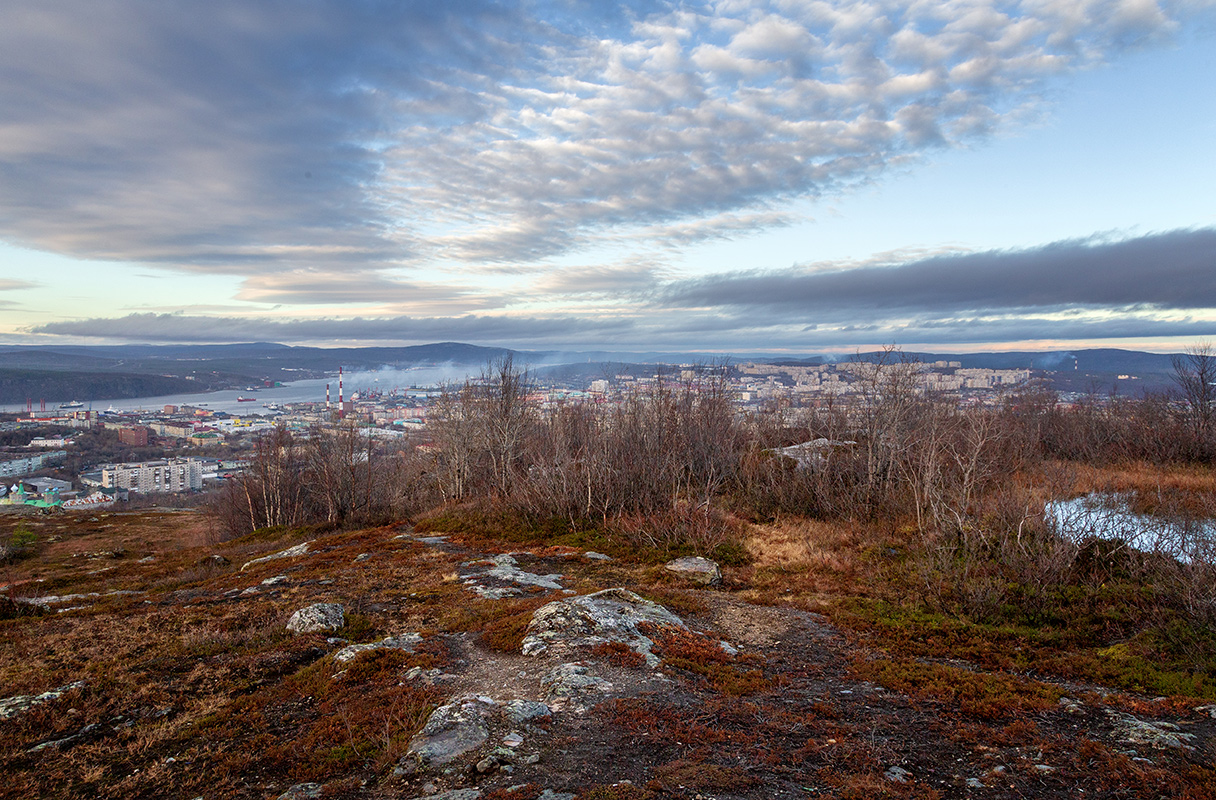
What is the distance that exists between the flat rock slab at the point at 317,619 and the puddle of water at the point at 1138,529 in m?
15.0

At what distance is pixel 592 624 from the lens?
9.14m

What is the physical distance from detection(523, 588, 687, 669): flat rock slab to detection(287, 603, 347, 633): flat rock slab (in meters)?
3.87

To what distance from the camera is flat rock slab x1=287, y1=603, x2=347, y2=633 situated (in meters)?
10.0

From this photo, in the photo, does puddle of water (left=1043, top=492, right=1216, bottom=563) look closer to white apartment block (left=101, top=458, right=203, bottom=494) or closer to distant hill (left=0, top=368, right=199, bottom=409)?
white apartment block (left=101, top=458, right=203, bottom=494)

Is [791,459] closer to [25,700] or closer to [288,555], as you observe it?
[288,555]

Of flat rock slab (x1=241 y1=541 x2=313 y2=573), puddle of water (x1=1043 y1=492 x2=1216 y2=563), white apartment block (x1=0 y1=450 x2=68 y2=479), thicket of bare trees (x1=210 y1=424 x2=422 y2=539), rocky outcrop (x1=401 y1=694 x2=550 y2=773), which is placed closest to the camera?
rocky outcrop (x1=401 y1=694 x2=550 y2=773)

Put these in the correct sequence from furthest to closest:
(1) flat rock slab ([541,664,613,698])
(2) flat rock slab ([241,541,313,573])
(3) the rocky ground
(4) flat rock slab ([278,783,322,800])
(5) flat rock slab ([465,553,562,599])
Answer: (2) flat rock slab ([241,541,313,573]), (5) flat rock slab ([465,553,562,599]), (1) flat rock slab ([541,664,613,698]), (3) the rocky ground, (4) flat rock slab ([278,783,322,800])

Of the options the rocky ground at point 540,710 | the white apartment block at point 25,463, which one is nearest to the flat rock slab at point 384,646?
the rocky ground at point 540,710

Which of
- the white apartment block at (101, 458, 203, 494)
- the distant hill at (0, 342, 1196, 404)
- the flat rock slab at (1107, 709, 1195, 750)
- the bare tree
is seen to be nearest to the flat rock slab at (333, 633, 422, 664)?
the flat rock slab at (1107, 709, 1195, 750)

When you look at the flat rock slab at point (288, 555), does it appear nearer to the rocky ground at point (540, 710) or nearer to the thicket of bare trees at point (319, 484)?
the rocky ground at point (540, 710)

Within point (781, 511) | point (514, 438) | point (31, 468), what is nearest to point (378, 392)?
point (31, 468)

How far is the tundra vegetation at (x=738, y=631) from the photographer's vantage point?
5477 millimetres

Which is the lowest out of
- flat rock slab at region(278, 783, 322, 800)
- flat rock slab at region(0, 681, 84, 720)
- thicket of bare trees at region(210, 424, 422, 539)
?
thicket of bare trees at region(210, 424, 422, 539)

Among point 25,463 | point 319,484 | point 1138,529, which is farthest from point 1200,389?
point 25,463
